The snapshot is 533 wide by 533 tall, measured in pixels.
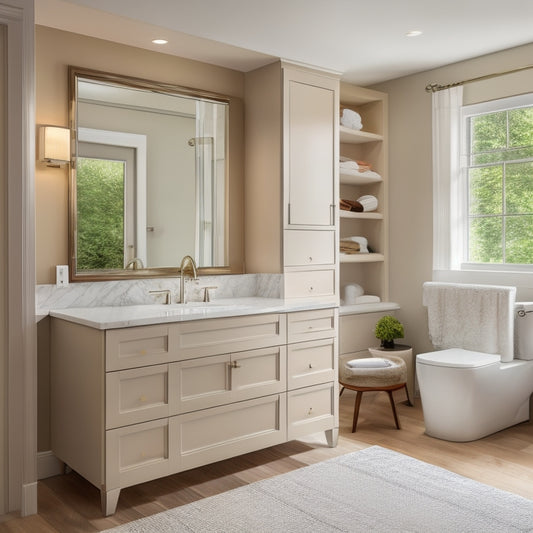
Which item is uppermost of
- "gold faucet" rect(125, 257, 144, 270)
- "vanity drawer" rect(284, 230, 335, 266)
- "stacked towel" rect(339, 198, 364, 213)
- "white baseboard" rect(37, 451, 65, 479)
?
"stacked towel" rect(339, 198, 364, 213)

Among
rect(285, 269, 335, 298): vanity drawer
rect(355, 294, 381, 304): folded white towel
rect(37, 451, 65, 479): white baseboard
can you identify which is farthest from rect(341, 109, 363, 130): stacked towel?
rect(37, 451, 65, 479): white baseboard

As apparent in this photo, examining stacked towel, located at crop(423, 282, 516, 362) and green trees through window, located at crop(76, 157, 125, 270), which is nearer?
green trees through window, located at crop(76, 157, 125, 270)

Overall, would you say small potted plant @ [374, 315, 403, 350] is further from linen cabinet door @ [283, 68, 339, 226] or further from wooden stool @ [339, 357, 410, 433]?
linen cabinet door @ [283, 68, 339, 226]

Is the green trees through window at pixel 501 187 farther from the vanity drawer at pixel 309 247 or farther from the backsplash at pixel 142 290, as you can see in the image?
the backsplash at pixel 142 290

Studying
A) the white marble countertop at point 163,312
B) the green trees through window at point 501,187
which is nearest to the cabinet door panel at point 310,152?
the white marble countertop at point 163,312

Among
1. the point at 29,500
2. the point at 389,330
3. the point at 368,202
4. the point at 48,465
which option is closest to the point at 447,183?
the point at 368,202

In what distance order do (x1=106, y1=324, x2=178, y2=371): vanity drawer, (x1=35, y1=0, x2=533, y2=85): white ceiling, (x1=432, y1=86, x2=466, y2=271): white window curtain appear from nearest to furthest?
(x1=106, y1=324, x2=178, y2=371): vanity drawer, (x1=35, y1=0, x2=533, y2=85): white ceiling, (x1=432, y1=86, x2=466, y2=271): white window curtain

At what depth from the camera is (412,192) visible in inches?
171

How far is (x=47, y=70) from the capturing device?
2.96m

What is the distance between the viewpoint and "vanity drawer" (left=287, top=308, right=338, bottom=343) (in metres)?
3.14

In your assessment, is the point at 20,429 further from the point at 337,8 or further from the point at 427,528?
the point at 337,8

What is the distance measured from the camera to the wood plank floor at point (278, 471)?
249 centimetres

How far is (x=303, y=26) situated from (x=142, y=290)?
1.71 meters

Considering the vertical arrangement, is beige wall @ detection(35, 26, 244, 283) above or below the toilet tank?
above
